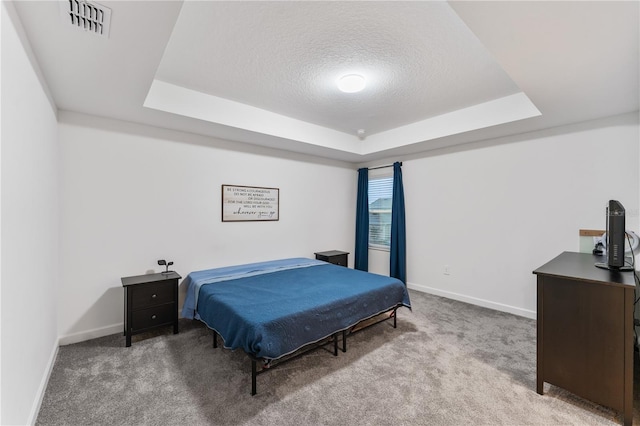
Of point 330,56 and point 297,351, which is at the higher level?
point 330,56

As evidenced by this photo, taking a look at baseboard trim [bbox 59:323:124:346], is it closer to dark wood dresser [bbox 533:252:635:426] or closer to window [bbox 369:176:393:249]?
dark wood dresser [bbox 533:252:635:426]

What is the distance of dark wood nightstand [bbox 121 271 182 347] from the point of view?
8.60 ft

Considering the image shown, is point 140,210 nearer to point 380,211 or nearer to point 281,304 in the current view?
point 281,304

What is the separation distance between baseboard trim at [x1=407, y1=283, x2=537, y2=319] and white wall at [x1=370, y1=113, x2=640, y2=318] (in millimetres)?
13

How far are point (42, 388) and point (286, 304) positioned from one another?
172 cm

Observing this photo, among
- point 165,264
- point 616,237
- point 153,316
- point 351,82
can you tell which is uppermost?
point 351,82

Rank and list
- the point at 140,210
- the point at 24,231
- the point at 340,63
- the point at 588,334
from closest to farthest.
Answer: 1. the point at 24,231
2. the point at 588,334
3. the point at 340,63
4. the point at 140,210

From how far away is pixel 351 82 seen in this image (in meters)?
2.51

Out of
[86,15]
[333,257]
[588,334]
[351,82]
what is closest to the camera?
[86,15]

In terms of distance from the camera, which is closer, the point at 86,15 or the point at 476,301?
the point at 86,15

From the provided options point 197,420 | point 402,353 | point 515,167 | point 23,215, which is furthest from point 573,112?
point 23,215

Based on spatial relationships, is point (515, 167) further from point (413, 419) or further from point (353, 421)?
point (353, 421)

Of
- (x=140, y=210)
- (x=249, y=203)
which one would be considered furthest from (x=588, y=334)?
(x=140, y=210)

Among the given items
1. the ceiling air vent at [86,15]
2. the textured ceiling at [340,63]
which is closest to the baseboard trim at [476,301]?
the textured ceiling at [340,63]
